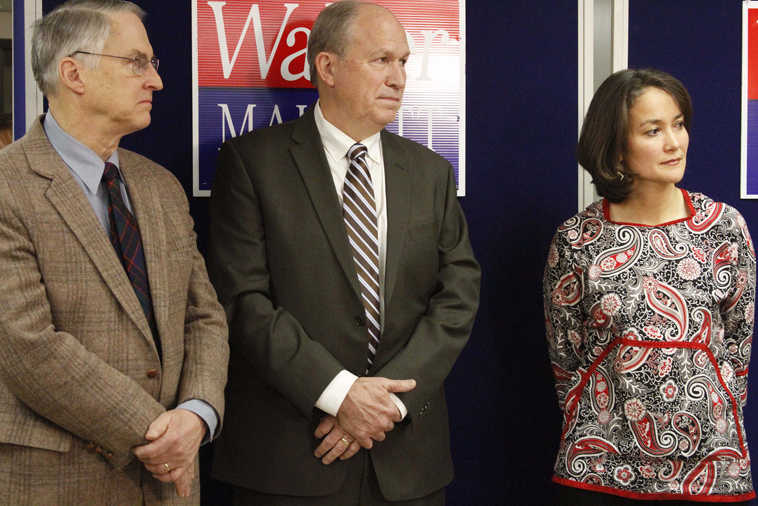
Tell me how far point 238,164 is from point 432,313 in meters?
0.63

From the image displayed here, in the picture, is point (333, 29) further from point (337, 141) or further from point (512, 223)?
point (512, 223)

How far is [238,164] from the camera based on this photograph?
2.06 metres

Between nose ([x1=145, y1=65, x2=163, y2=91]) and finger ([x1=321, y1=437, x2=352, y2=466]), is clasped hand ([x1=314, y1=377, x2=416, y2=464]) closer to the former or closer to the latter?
finger ([x1=321, y1=437, x2=352, y2=466])

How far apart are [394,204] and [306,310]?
14.1 inches

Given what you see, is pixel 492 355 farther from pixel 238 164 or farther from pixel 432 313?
pixel 238 164

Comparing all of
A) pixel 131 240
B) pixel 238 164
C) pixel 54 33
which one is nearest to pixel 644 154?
pixel 238 164

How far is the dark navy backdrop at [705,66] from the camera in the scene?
2.69m

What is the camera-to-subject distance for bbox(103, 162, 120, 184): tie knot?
1.77 metres

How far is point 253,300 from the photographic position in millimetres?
1954

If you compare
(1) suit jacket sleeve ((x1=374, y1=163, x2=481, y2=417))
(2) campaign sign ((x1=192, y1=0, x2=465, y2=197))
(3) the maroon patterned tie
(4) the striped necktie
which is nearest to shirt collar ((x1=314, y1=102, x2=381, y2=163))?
(4) the striped necktie

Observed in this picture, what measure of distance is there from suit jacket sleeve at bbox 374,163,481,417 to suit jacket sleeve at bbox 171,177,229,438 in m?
0.40

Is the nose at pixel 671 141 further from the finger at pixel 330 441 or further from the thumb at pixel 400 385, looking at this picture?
the finger at pixel 330 441

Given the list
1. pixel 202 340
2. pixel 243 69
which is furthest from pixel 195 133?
pixel 202 340

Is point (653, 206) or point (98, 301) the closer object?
point (98, 301)
